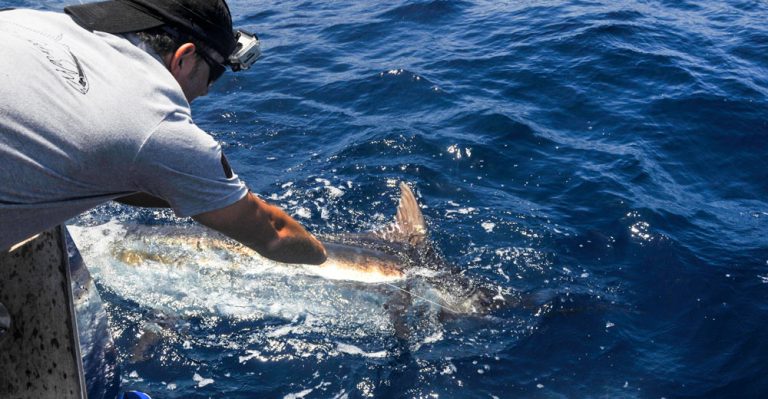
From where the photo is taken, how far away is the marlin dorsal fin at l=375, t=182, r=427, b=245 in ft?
19.8

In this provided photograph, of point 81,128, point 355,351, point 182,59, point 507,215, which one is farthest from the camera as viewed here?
point 507,215

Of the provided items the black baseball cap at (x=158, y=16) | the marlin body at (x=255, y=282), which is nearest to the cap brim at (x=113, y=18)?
the black baseball cap at (x=158, y=16)

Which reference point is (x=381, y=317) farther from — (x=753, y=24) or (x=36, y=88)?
(x=753, y=24)

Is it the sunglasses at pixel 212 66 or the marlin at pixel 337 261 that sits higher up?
the sunglasses at pixel 212 66

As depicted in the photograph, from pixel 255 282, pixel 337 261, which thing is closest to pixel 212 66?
pixel 337 261

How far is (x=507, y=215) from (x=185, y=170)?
15.5ft

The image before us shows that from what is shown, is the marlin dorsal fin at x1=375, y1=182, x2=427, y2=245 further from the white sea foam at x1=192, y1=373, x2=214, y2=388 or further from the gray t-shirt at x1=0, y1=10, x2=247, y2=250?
the gray t-shirt at x1=0, y1=10, x2=247, y2=250

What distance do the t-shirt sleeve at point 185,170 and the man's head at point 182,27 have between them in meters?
0.40

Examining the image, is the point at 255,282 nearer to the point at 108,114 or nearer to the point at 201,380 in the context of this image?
the point at 201,380

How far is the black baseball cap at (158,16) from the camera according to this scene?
90.8 inches

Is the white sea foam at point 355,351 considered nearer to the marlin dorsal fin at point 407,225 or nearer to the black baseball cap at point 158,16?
the marlin dorsal fin at point 407,225

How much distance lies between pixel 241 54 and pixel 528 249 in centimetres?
388

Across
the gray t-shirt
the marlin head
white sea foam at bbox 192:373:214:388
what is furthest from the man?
the marlin head

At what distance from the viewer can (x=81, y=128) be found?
1931mm
